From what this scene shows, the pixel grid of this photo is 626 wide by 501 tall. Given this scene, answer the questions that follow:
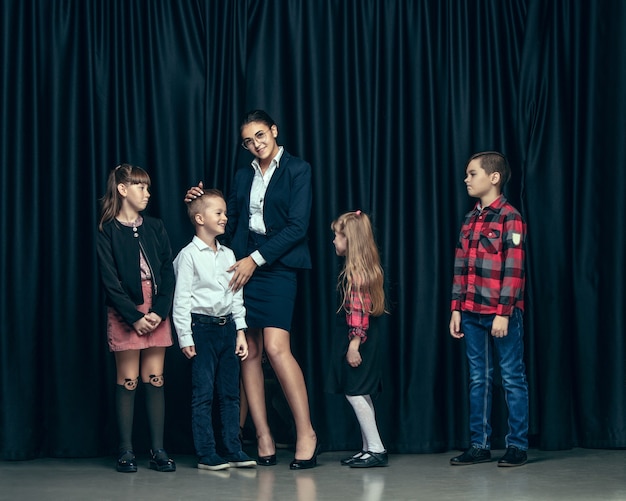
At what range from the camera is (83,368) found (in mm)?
4145

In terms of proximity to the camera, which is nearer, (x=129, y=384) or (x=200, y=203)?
(x=129, y=384)

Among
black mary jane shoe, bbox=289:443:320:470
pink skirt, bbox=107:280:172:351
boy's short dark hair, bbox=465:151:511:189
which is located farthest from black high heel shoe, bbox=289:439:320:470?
boy's short dark hair, bbox=465:151:511:189

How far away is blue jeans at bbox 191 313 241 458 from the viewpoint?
3709 millimetres

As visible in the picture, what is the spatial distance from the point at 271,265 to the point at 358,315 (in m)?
0.44

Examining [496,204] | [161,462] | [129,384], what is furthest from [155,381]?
[496,204]

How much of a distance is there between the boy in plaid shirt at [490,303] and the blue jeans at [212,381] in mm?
955

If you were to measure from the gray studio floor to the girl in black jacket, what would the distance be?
194mm

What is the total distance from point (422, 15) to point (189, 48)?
3.75 ft

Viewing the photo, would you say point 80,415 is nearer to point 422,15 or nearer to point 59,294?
point 59,294

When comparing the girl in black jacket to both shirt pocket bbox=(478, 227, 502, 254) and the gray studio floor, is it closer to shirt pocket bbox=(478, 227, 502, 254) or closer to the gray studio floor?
the gray studio floor

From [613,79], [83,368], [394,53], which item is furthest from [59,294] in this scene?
[613,79]

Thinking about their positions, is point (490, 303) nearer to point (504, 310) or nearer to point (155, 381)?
point (504, 310)

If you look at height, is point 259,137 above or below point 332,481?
above

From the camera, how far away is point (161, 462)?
3693mm
